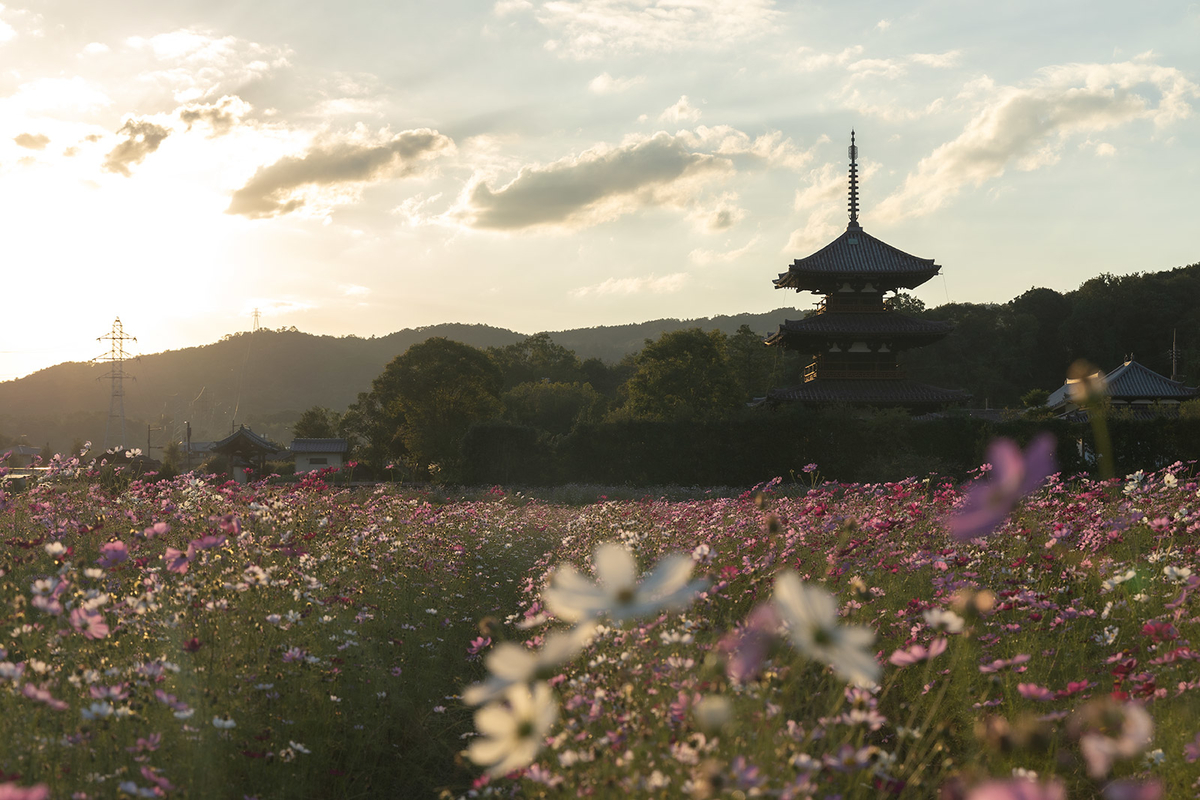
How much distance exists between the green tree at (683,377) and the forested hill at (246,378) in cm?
10111

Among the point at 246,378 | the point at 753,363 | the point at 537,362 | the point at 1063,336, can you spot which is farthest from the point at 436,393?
the point at 246,378

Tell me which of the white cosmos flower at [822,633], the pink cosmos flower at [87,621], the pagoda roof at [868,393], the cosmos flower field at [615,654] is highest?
the pagoda roof at [868,393]

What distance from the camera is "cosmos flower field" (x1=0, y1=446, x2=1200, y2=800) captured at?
72.3 inches

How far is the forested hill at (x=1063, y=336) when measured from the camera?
54.7 meters

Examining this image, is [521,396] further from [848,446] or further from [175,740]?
[175,740]

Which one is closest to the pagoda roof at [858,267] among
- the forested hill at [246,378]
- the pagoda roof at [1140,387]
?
the pagoda roof at [1140,387]

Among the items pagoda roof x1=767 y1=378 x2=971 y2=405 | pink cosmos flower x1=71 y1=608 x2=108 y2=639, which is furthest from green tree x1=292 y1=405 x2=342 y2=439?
pink cosmos flower x1=71 y1=608 x2=108 y2=639

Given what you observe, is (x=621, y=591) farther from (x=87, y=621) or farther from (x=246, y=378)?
(x=246, y=378)

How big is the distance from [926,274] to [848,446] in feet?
31.5

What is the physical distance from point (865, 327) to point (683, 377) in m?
13.0

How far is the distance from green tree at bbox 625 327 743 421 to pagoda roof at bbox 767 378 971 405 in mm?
10899

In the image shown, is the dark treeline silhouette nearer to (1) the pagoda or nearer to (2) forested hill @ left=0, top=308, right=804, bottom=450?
(1) the pagoda

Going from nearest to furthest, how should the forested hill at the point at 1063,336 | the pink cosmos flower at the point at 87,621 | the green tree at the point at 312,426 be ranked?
the pink cosmos flower at the point at 87,621 < the forested hill at the point at 1063,336 < the green tree at the point at 312,426

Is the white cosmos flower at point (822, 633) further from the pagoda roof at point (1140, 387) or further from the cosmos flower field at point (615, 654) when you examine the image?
the pagoda roof at point (1140, 387)
